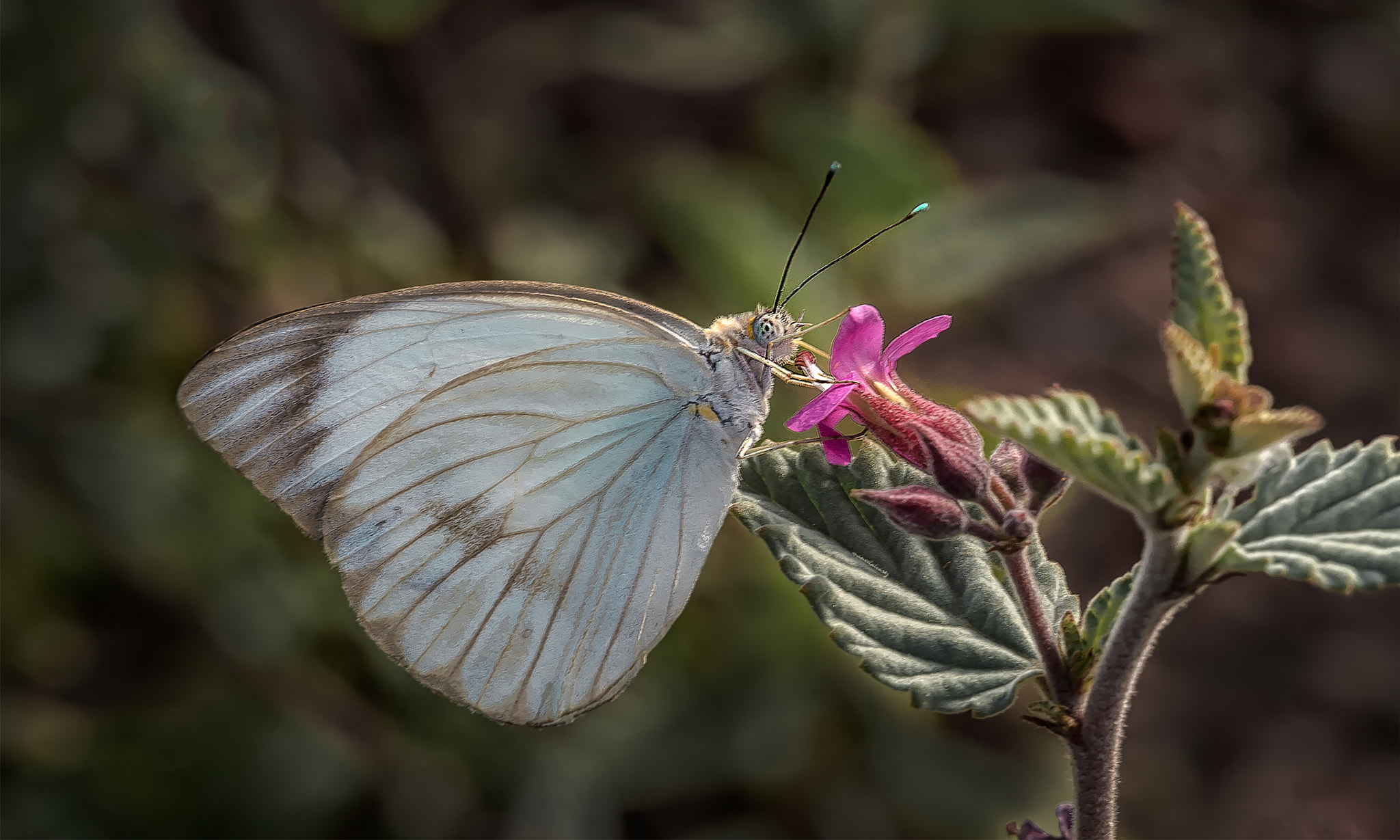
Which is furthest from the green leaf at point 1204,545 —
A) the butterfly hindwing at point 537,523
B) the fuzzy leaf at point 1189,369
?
the butterfly hindwing at point 537,523

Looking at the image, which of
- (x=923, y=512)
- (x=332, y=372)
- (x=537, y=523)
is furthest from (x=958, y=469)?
(x=332, y=372)

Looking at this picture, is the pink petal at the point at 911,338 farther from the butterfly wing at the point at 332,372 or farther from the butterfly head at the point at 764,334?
the butterfly wing at the point at 332,372

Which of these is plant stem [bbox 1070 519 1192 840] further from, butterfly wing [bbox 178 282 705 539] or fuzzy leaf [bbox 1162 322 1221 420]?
butterfly wing [bbox 178 282 705 539]

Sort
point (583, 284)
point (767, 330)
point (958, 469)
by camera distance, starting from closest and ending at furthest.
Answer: point (958, 469) → point (767, 330) → point (583, 284)

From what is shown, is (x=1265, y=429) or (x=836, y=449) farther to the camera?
(x=836, y=449)

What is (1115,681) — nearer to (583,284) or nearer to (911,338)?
(911,338)

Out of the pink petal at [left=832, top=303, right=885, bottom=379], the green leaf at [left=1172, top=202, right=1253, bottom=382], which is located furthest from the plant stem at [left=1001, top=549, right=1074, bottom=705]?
the pink petal at [left=832, top=303, right=885, bottom=379]

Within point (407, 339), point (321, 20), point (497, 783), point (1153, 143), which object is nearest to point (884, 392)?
point (407, 339)
